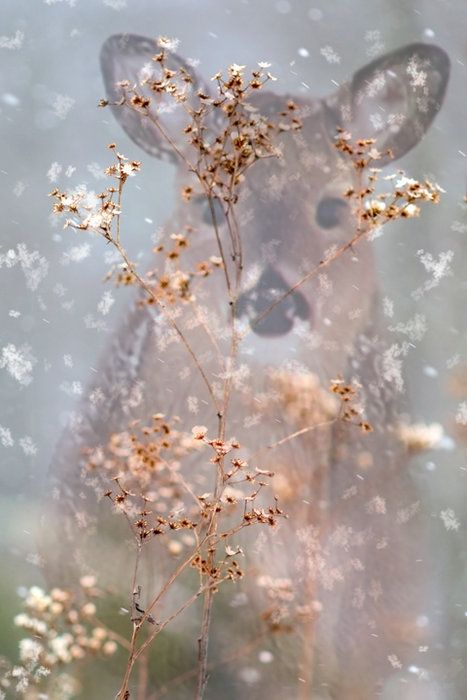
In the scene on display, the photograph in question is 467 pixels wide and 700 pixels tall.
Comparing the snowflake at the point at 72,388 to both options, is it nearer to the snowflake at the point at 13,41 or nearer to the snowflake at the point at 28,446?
the snowflake at the point at 28,446

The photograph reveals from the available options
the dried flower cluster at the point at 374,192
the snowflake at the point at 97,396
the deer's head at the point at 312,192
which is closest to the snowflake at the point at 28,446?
the snowflake at the point at 97,396

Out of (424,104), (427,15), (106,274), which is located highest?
(427,15)

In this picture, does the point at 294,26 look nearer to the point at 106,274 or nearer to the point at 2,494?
the point at 106,274

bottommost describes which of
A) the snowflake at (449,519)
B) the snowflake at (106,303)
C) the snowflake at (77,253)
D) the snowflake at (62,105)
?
the snowflake at (449,519)

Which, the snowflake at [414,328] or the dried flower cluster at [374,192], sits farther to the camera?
the snowflake at [414,328]

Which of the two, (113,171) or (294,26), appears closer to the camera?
(113,171)

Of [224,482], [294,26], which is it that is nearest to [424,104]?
[294,26]

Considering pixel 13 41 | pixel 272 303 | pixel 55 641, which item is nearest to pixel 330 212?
pixel 272 303
